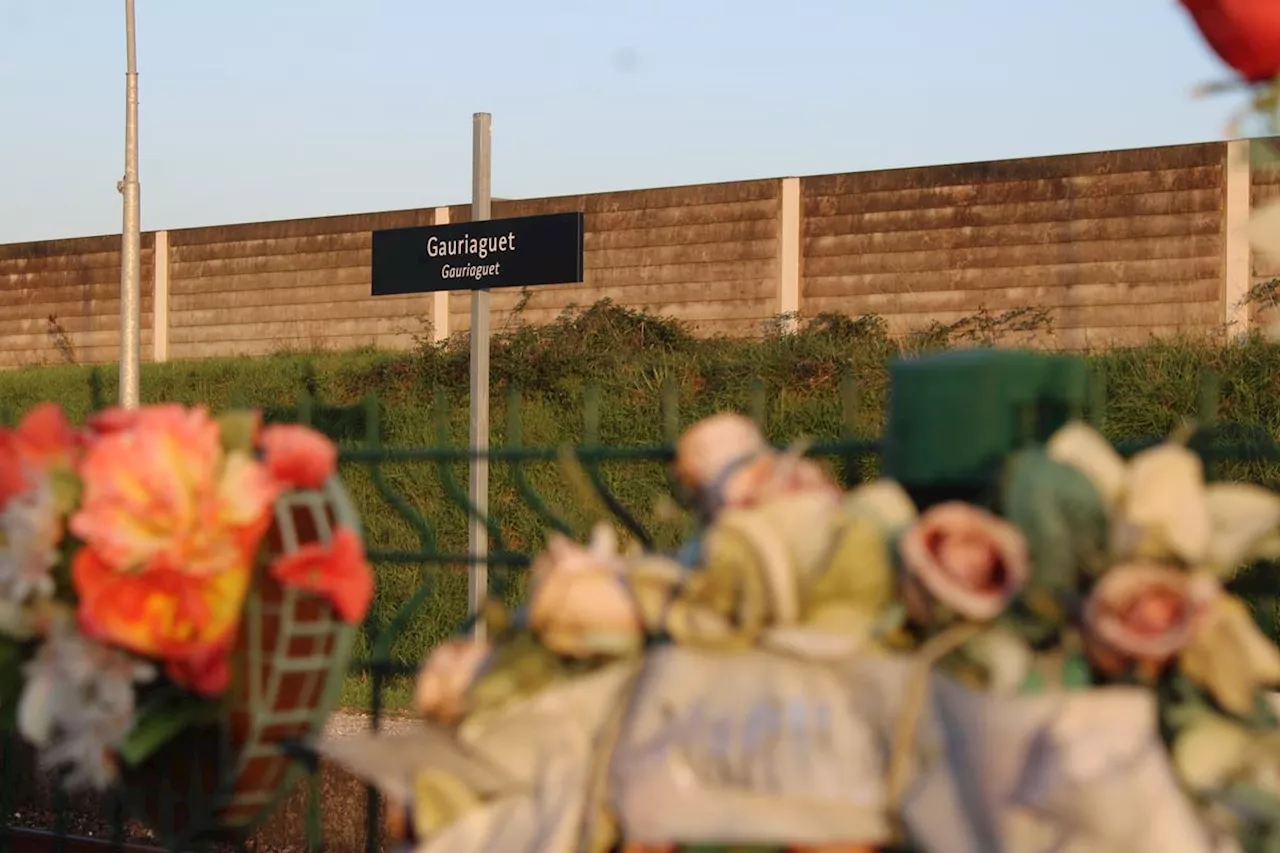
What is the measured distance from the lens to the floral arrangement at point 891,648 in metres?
0.62

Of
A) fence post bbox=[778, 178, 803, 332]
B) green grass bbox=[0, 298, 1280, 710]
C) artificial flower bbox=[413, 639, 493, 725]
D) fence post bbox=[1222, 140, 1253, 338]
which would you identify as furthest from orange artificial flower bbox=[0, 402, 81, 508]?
fence post bbox=[778, 178, 803, 332]

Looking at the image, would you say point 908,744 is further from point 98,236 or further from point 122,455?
point 98,236

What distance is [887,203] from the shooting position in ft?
30.6

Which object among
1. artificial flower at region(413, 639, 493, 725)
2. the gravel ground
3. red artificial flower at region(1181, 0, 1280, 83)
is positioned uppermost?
red artificial flower at region(1181, 0, 1280, 83)

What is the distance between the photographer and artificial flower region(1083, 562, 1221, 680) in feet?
2.02

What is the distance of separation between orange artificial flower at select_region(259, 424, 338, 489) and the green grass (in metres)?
4.09

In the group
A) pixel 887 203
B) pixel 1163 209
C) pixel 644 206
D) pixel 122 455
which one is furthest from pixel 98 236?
pixel 122 455

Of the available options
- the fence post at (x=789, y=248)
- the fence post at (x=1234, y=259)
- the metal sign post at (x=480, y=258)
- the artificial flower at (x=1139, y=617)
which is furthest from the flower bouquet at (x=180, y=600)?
the fence post at (x=789, y=248)

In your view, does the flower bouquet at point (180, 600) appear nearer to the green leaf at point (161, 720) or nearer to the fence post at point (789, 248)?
the green leaf at point (161, 720)

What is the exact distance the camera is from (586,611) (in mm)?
683

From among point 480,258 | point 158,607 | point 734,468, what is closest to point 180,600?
point 158,607

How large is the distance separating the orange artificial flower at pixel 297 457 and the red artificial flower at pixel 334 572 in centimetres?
5

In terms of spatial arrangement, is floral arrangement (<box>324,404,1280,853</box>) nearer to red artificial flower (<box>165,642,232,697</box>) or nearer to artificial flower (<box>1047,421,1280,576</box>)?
artificial flower (<box>1047,421,1280,576</box>)

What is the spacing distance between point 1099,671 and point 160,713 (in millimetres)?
545
